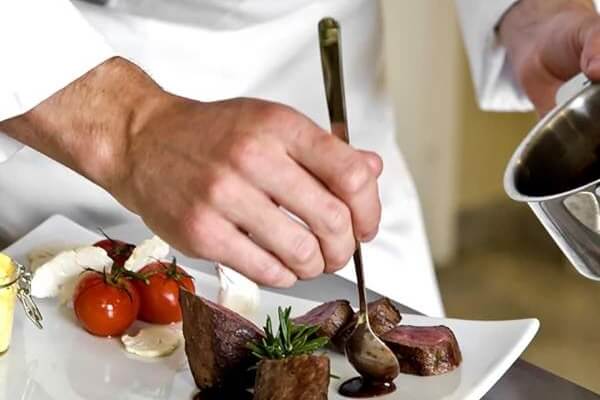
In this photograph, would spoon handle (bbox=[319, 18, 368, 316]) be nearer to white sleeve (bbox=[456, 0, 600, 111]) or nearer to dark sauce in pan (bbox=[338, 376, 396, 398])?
dark sauce in pan (bbox=[338, 376, 396, 398])

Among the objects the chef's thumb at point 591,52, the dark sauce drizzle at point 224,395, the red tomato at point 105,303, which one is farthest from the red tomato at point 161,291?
the chef's thumb at point 591,52

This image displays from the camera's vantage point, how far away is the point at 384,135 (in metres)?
1.26

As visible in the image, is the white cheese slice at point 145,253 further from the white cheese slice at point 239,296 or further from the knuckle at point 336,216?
the knuckle at point 336,216

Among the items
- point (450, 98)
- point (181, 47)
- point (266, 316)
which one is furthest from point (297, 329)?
point (450, 98)

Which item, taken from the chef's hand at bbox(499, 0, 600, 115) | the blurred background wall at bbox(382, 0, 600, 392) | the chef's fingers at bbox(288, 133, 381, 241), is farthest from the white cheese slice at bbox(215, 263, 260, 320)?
the blurred background wall at bbox(382, 0, 600, 392)

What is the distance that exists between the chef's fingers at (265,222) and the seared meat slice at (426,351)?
0.39 feet

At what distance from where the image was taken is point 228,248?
0.73 m

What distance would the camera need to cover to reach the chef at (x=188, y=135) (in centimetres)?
72

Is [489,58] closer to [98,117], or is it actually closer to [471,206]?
[98,117]

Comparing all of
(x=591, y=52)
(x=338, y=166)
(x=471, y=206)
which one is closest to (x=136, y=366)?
(x=338, y=166)

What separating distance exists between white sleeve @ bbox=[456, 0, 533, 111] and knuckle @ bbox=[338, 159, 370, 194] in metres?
0.50

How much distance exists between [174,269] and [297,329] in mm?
149

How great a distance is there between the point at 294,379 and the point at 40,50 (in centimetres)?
27

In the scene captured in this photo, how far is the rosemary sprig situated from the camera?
0.80 meters
